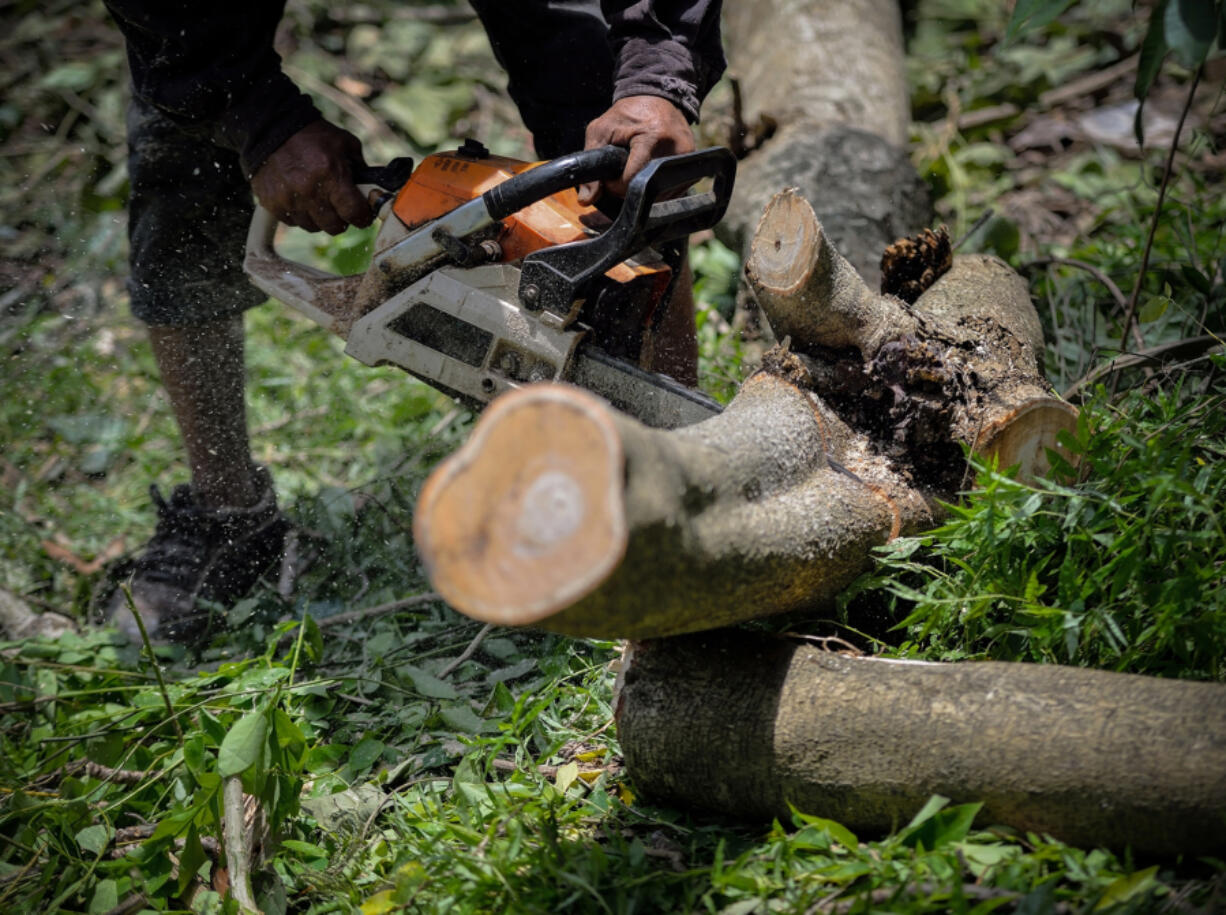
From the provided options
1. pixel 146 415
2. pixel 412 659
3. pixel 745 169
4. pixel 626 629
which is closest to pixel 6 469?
pixel 146 415

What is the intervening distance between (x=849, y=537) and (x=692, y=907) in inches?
24.8

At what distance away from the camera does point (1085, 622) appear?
1465 mm

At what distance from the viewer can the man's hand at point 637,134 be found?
6.68 ft

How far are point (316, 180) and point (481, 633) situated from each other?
3.72 ft

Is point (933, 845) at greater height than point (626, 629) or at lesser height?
lesser

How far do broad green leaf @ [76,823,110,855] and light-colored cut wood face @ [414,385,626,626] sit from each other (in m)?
1.15

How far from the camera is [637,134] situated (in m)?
2.07

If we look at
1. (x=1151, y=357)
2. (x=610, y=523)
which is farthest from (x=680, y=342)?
(x=610, y=523)

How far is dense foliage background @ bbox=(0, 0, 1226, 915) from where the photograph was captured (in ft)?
4.58

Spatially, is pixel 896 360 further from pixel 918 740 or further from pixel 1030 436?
pixel 918 740

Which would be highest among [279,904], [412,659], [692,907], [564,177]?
[564,177]

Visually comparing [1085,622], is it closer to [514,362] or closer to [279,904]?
[514,362]

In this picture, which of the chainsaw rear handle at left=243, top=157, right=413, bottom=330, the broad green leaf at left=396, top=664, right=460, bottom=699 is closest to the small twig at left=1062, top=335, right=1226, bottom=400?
the broad green leaf at left=396, top=664, right=460, bottom=699

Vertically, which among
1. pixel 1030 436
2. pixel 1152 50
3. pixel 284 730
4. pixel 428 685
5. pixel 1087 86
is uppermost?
pixel 1152 50
